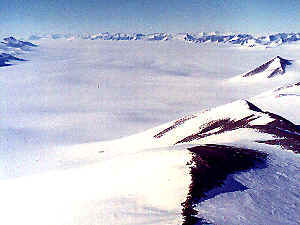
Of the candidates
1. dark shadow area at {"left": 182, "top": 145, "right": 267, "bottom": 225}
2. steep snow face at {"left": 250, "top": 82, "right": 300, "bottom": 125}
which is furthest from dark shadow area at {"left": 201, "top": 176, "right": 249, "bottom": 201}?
steep snow face at {"left": 250, "top": 82, "right": 300, "bottom": 125}

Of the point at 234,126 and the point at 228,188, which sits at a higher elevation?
the point at 228,188

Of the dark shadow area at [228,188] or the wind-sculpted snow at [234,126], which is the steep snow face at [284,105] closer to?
the wind-sculpted snow at [234,126]

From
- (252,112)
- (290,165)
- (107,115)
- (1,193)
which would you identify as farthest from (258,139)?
(107,115)

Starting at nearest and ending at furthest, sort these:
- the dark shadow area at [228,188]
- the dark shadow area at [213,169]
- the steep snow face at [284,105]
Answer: the dark shadow area at [213,169], the dark shadow area at [228,188], the steep snow face at [284,105]

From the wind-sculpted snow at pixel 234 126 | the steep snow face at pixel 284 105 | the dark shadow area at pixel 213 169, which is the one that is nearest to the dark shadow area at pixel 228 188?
the dark shadow area at pixel 213 169

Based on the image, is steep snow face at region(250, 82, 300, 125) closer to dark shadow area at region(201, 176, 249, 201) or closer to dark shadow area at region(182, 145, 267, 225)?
dark shadow area at region(182, 145, 267, 225)

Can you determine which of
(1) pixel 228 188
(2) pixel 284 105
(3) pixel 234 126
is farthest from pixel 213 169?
(2) pixel 284 105

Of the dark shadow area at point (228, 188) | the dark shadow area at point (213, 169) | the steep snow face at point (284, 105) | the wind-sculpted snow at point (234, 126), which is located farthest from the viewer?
the steep snow face at point (284, 105)

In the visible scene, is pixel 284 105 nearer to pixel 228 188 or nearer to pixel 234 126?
pixel 234 126

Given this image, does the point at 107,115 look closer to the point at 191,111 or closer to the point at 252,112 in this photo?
the point at 191,111
